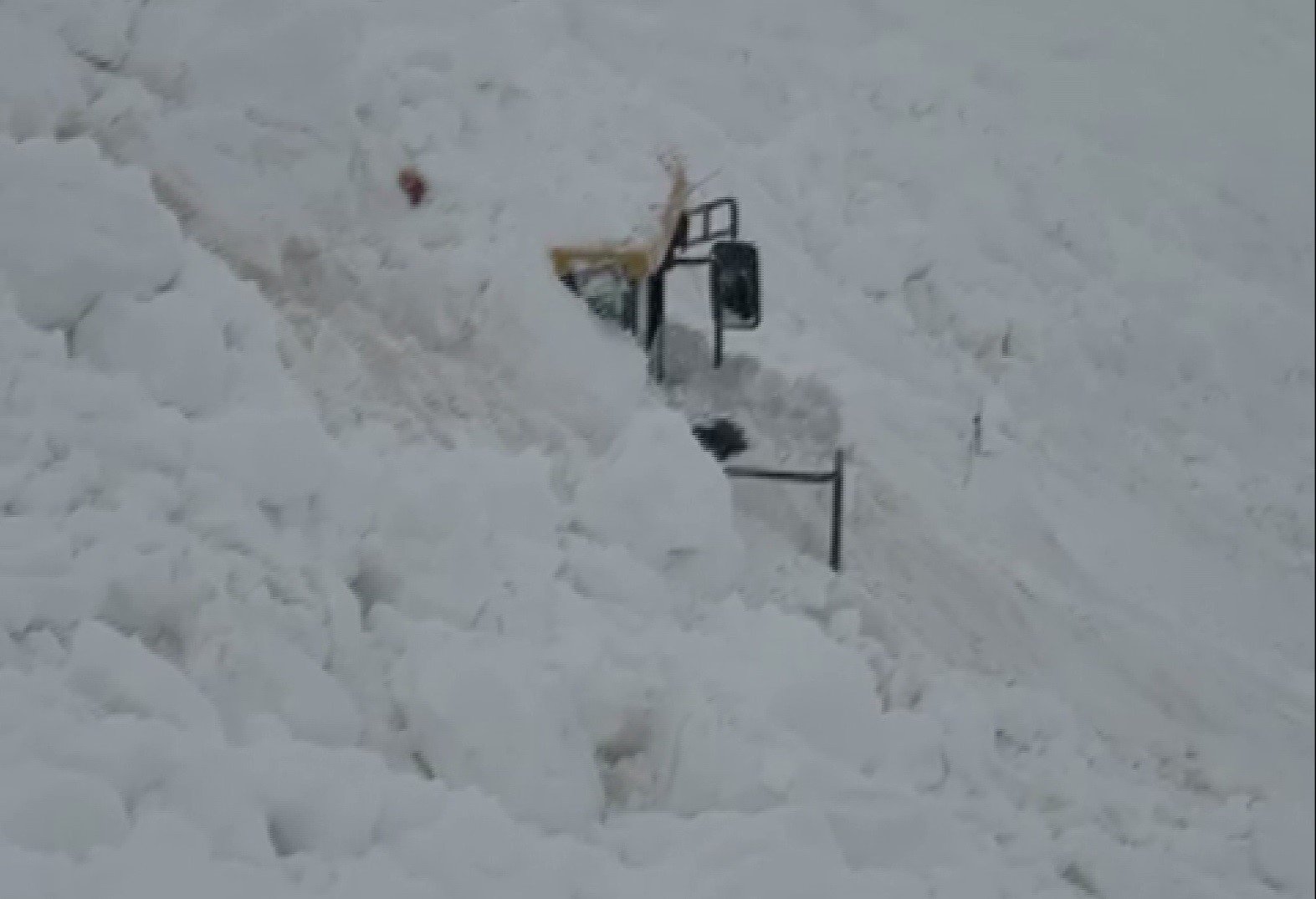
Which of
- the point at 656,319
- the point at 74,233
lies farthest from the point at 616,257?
the point at 74,233

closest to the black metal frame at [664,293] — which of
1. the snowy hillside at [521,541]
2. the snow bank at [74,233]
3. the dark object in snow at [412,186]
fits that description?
the snowy hillside at [521,541]

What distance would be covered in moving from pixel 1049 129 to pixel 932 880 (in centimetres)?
1528

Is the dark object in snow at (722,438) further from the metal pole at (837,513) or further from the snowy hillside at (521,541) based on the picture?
the metal pole at (837,513)

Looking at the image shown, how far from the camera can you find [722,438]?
876cm

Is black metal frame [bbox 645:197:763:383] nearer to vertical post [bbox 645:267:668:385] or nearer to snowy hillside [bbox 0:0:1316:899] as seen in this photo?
vertical post [bbox 645:267:668:385]

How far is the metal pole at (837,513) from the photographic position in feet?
27.7

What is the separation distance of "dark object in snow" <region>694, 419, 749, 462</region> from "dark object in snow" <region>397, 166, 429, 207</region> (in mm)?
1689

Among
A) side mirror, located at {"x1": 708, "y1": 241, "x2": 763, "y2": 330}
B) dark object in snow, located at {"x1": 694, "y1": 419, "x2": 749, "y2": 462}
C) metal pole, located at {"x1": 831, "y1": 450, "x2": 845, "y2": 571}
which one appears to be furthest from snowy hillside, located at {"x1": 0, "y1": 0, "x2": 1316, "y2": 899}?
side mirror, located at {"x1": 708, "y1": 241, "x2": 763, "y2": 330}

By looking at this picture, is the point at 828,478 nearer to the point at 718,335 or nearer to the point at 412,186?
the point at 718,335

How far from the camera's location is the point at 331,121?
8.34 metres

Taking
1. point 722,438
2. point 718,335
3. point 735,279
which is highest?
point 735,279

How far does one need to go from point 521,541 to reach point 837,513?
2767mm

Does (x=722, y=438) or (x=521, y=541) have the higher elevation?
(x=521, y=541)

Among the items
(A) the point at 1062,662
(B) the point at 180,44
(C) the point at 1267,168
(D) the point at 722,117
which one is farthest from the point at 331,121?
(C) the point at 1267,168
